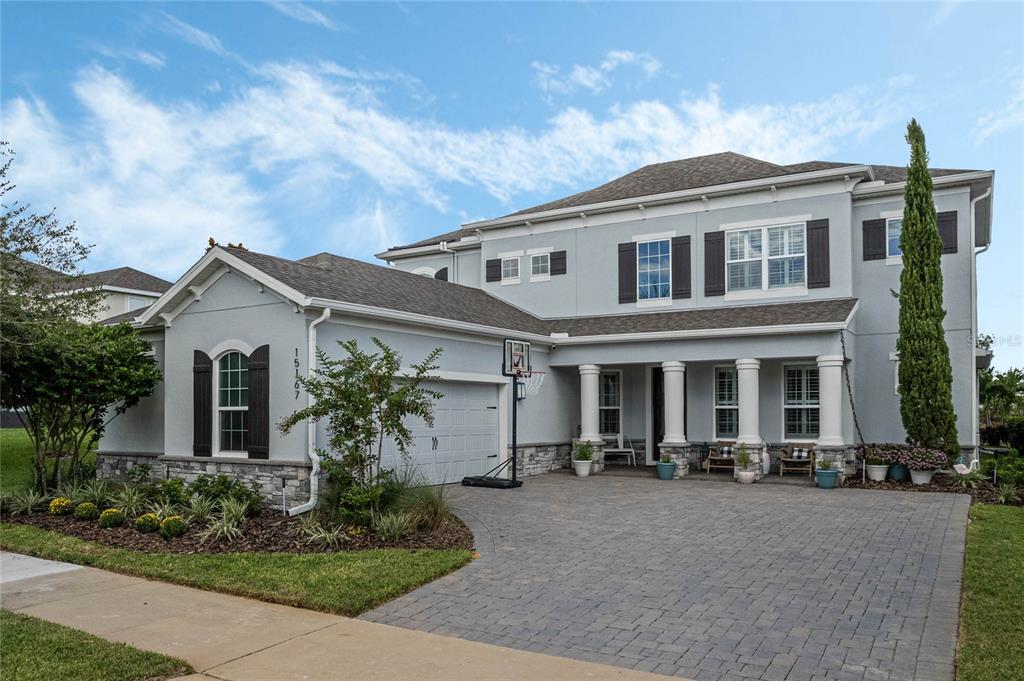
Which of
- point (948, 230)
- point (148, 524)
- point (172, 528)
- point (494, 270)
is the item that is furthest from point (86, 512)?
point (948, 230)

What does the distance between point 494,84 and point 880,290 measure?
9.79m

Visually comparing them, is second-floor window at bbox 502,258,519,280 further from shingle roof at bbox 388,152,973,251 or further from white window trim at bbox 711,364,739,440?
white window trim at bbox 711,364,739,440

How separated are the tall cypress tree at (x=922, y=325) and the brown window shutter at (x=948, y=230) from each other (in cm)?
102

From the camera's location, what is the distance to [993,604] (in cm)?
654

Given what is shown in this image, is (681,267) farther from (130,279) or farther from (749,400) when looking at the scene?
(130,279)

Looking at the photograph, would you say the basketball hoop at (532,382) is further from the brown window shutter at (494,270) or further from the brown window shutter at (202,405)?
the brown window shutter at (202,405)

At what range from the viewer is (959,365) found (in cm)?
1612

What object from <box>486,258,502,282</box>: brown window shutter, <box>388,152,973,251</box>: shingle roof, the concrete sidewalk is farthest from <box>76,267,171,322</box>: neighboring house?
the concrete sidewalk

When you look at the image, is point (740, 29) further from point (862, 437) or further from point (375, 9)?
point (862, 437)

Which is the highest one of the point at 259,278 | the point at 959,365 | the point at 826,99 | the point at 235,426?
the point at 826,99

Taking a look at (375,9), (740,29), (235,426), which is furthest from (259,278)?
(740,29)

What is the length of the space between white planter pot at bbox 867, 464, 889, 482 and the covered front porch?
0.66m

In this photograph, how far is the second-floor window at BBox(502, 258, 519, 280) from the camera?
67.2ft

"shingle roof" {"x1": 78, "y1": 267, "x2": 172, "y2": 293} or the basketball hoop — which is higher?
"shingle roof" {"x1": 78, "y1": 267, "x2": 172, "y2": 293}
